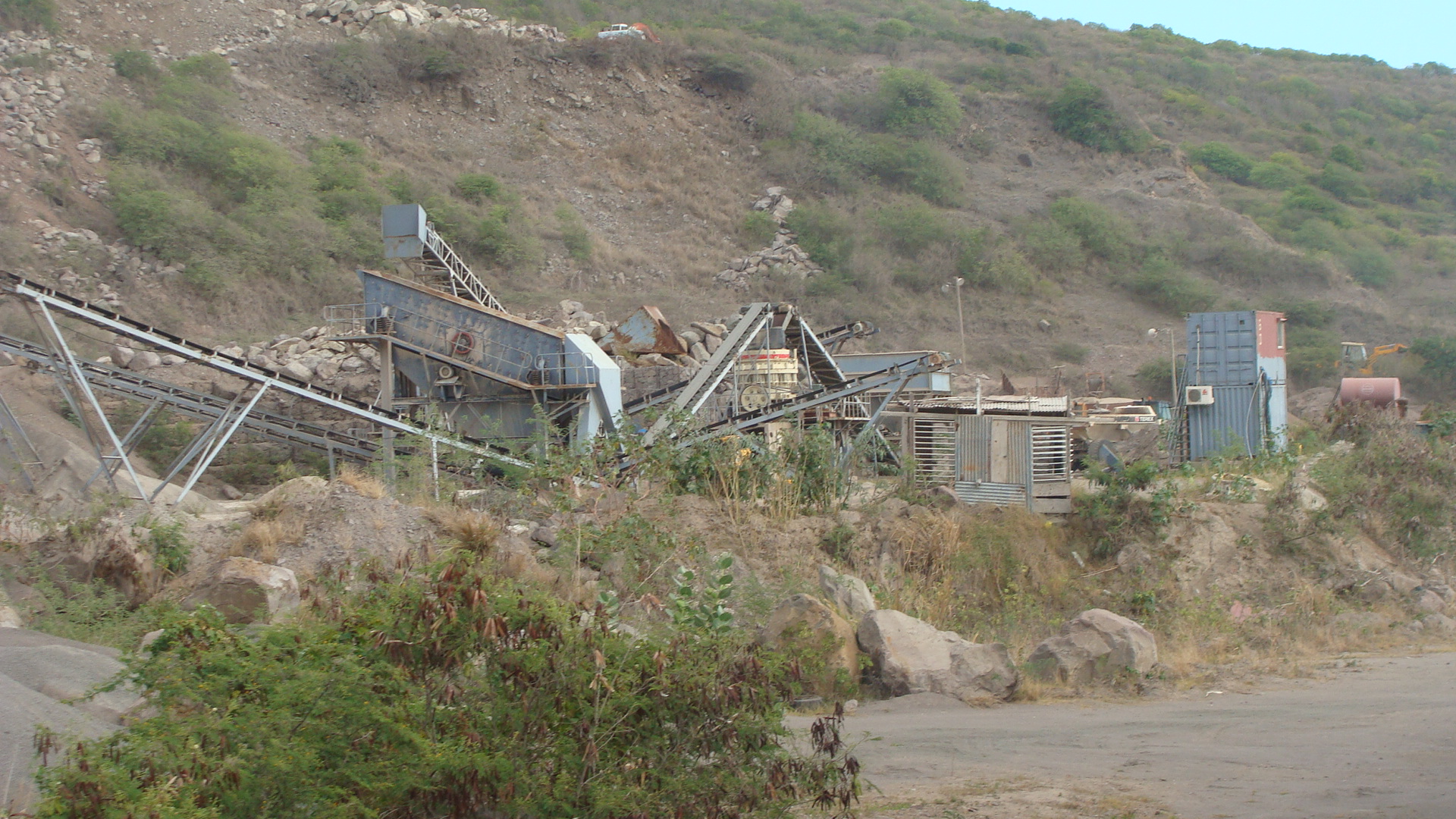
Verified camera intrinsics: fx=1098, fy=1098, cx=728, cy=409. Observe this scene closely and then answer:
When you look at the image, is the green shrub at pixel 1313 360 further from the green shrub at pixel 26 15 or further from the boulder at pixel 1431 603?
the green shrub at pixel 26 15

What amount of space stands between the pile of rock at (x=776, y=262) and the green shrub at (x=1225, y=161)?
25.3 metres

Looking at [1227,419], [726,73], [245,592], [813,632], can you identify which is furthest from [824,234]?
[245,592]

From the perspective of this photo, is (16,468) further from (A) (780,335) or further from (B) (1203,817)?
(B) (1203,817)

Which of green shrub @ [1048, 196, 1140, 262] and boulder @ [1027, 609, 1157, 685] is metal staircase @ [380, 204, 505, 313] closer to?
boulder @ [1027, 609, 1157, 685]

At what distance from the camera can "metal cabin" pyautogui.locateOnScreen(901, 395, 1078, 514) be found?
1545cm

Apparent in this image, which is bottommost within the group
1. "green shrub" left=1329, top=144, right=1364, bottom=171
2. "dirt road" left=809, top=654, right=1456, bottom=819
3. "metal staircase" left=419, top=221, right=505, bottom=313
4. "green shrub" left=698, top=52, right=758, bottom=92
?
"dirt road" left=809, top=654, right=1456, bottom=819

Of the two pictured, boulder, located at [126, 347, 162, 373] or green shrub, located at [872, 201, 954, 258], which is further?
green shrub, located at [872, 201, 954, 258]

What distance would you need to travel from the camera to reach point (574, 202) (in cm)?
4512

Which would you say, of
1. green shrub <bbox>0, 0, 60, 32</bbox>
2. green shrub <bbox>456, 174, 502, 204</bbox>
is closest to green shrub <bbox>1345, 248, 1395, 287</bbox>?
green shrub <bbox>456, 174, 502, 204</bbox>

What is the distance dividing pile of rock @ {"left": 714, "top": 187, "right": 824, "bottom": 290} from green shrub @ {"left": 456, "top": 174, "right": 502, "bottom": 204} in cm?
922

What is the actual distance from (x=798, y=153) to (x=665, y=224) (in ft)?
29.8

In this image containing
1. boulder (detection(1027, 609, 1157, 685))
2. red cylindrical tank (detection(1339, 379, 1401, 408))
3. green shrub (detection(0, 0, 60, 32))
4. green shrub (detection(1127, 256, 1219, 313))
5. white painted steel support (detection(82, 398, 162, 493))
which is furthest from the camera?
green shrub (detection(1127, 256, 1219, 313))

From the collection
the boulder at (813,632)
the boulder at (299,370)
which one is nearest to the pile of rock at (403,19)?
the boulder at (299,370)

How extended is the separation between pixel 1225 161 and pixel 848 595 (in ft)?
181
